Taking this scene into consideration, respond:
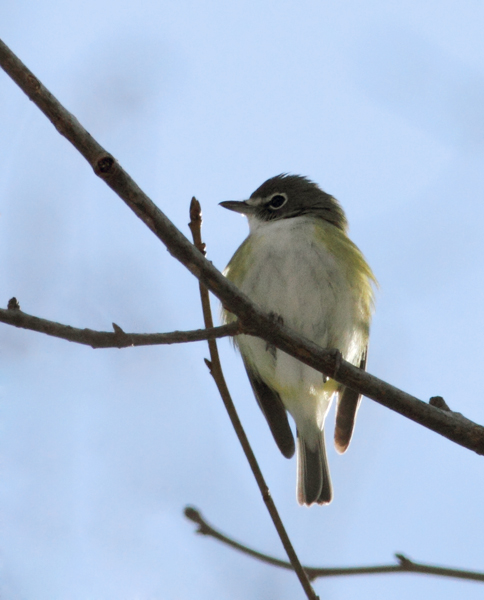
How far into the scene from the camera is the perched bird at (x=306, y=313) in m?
5.02

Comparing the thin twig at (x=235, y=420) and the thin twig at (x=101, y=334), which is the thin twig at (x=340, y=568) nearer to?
the thin twig at (x=235, y=420)

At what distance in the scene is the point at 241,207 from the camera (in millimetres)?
6383

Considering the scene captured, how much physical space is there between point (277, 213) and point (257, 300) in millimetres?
1376

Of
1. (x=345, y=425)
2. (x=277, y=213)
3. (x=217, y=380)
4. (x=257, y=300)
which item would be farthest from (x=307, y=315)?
(x=217, y=380)

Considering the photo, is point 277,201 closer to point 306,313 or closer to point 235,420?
point 306,313

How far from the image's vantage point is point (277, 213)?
20.2 feet

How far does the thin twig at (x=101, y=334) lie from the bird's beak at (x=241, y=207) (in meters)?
3.48

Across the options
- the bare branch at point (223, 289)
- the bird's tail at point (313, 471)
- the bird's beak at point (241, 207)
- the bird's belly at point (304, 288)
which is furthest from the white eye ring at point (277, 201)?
the bare branch at point (223, 289)

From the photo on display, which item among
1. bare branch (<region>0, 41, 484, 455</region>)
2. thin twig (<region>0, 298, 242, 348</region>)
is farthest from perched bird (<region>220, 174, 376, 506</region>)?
thin twig (<region>0, 298, 242, 348</region>)

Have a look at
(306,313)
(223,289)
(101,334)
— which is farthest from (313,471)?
(101,334)

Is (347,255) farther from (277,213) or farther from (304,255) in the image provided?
(277,213)

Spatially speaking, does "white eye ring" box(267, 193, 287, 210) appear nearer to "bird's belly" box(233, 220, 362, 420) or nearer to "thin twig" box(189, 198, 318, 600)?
"bird's belly" box(233, 220, 362, 420)

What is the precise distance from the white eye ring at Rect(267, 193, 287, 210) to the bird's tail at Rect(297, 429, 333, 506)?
205cm

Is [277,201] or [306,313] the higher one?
[277,201]
